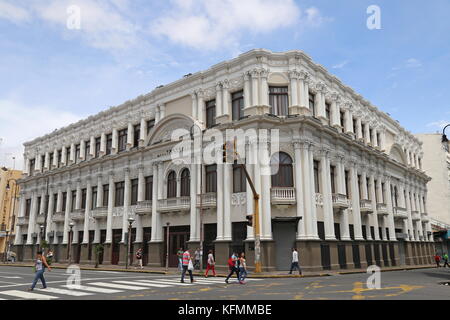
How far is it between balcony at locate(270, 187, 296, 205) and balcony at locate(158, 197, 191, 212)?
7.16m

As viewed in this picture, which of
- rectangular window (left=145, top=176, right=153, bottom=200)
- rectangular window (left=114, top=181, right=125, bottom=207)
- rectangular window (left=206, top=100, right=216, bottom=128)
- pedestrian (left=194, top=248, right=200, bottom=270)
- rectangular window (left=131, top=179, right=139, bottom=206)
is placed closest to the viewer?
pedestrian (left=194, top=248, right=200, bottom=270)

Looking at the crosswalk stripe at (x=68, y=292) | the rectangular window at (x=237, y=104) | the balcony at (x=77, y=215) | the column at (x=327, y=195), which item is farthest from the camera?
the balcony at (x=77, y=215)

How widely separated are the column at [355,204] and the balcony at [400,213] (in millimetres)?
9118

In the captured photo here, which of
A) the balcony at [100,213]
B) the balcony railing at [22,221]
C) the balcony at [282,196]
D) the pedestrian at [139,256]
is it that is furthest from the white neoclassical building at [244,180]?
the balcony railing at [22,221]

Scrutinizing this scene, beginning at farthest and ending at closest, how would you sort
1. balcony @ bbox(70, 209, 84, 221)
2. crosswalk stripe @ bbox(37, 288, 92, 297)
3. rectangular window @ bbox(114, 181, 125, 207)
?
balcony @ bbox(70, 209, 84, 221)
rectangular window @ bbox(114, 181, 125, 207)
crosswalk stripe @ bbox(37, 288, 92, 297)

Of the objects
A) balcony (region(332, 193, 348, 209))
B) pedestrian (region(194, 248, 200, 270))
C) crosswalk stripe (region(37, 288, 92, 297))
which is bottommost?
crosswalk stripe (region(37, 288, 92, 297))

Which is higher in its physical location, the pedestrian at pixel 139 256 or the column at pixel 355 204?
the column at pixel 355 204

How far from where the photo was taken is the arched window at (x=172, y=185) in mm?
33469

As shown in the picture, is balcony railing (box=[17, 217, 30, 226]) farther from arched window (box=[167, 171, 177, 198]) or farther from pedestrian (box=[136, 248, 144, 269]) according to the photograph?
arched window (box=[167, 171, 177, 198])

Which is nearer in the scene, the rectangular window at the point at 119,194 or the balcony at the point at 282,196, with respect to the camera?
the balcony at the point at 282,196

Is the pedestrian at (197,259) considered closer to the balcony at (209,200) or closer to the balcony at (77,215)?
the balcony at (209,200)

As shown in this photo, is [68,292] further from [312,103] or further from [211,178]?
[312,103]

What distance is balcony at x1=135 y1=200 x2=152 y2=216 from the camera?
34.3 metres

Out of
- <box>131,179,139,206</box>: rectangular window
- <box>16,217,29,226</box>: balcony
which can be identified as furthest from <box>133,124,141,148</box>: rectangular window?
<box>16,217,29,226</box>: balcony
